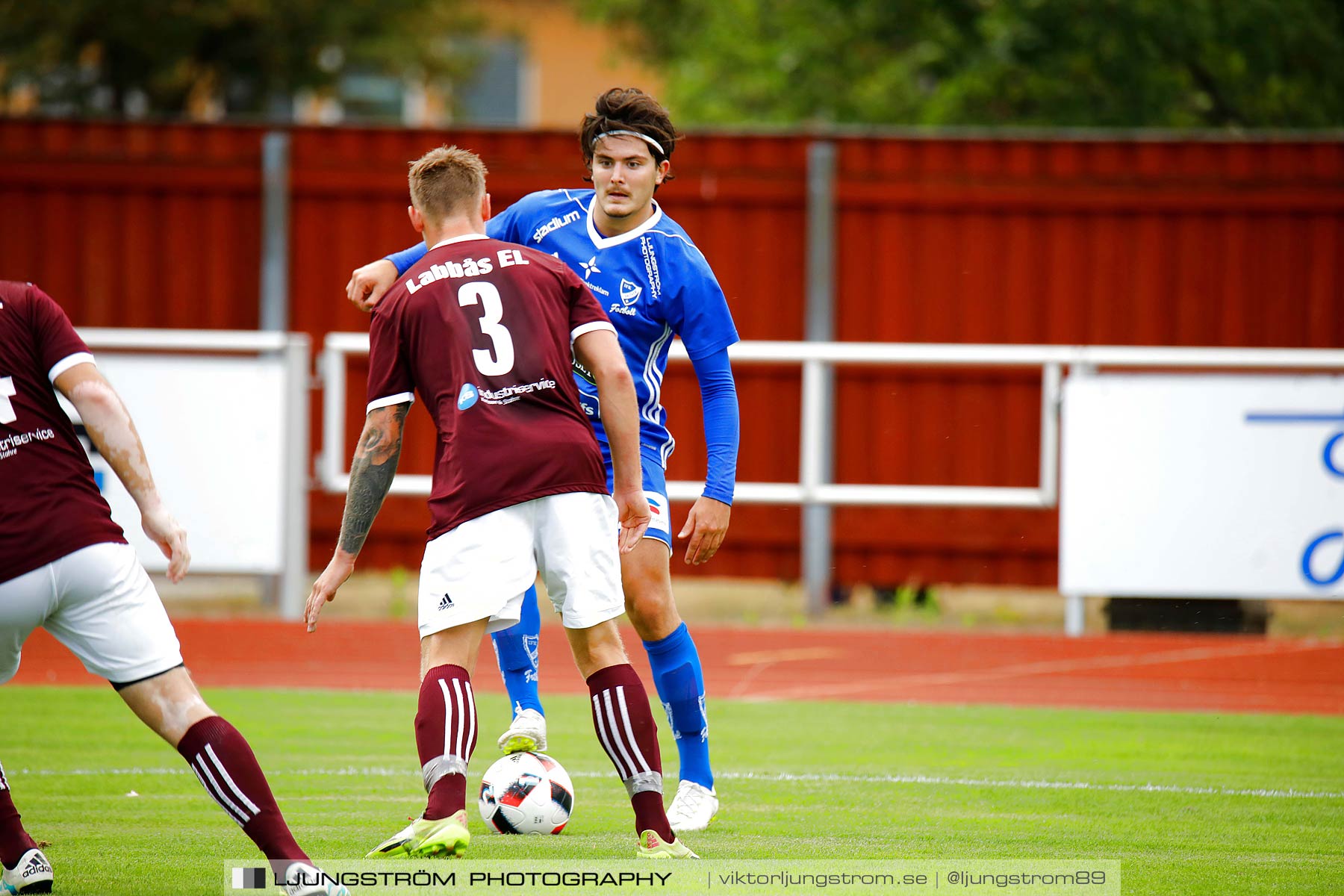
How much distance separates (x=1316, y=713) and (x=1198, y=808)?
307 centimetres

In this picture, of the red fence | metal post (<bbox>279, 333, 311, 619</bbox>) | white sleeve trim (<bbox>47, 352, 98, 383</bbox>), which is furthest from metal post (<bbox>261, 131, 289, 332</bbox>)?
white sleeve trim (<bbox>47, 352, 98, 383</bbox>)

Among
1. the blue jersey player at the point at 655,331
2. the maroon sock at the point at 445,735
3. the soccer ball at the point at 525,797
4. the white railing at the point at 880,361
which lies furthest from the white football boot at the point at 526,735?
the white railing at the point at 880,361

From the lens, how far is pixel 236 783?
407 cm

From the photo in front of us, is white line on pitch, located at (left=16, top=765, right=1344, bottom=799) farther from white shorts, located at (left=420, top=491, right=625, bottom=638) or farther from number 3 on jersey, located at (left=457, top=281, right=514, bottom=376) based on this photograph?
number 3 on jersey, located at (left=457, top=281, right=514, bottom=376)

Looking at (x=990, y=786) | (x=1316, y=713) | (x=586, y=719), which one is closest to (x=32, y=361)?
(x=990, y=786)

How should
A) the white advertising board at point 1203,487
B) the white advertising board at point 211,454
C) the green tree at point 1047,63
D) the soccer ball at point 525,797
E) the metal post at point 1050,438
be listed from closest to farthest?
the soccer ball at point 525,797 < the white advertising board at point 1203,487 < the white advertising board at point 211,454 < the metal post at point 1050,438 < the green tree at point 1047,63

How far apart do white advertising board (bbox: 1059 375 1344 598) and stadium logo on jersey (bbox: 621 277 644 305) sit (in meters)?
5.67

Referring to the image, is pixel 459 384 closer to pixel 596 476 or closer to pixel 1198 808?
pixel 596 476

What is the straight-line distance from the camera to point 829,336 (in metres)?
12.9

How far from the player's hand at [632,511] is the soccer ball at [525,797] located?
3.27ft

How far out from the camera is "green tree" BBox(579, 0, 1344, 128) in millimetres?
16281

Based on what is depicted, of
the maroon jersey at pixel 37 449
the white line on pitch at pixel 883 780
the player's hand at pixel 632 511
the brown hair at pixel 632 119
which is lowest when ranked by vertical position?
the white line on pitch at pixel 883 780

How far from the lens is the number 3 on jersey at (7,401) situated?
4.04 meters
